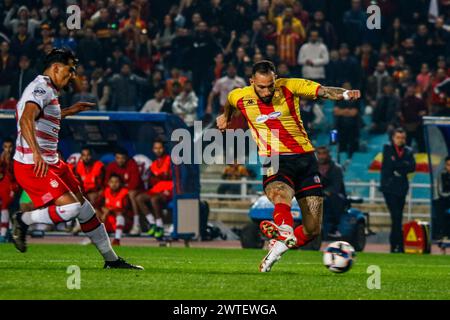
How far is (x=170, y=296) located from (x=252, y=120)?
4041mm

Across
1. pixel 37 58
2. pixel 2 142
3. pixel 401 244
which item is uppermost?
pixel 37 58

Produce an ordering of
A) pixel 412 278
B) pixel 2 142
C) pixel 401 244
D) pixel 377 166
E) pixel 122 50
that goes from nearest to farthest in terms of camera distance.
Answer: pixel 412 278, pixel 401 244, pixel 2 142, pixel 377 166, pixel 122 50

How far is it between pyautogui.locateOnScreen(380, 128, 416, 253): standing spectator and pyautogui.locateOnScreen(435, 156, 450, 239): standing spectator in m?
0.67

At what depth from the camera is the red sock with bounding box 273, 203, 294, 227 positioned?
13305 millimetres

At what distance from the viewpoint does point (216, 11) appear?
97.5 ft

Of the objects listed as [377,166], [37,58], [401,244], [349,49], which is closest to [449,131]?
[401,244]

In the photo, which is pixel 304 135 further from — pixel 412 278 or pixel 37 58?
pixel 37 58

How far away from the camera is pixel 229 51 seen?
95.4ft

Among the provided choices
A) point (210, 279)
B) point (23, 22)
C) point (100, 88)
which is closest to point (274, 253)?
point (210, 279)

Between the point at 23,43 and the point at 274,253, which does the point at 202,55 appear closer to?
the point at 23,43

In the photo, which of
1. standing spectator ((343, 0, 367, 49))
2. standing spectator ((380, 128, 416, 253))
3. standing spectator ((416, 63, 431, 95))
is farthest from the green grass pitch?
standing spectator ((343, 0, 367, 49))

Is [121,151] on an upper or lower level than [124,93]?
lower

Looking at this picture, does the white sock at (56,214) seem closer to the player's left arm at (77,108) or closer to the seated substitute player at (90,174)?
the player's left arm at (77,108)

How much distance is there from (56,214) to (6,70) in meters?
16.7
